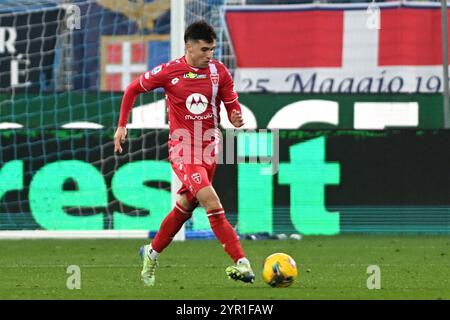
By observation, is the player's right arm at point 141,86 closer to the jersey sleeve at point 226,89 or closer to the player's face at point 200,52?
the player's face at point 200,52

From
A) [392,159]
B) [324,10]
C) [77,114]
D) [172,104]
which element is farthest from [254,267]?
[324,10]

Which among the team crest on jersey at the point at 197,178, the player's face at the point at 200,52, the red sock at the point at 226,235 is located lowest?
the red sock at the point at 226,235

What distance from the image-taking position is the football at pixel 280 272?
9367 mm

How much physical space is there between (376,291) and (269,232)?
690 centimetres

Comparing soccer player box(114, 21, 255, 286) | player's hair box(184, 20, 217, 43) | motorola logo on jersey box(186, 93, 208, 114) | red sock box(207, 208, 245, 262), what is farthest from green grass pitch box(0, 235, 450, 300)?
player's hair box(184, 20, 217, 43)

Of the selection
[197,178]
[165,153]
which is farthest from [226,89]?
[165,153]

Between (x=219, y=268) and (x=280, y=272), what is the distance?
223 cm

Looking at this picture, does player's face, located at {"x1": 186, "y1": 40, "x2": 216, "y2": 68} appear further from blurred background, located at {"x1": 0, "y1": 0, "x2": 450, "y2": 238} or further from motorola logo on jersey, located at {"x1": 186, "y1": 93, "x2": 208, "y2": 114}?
blurred background, located at {"x1": 0, "y1": 0, "x2": 450, "y2": 238}

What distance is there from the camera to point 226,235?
961 cm

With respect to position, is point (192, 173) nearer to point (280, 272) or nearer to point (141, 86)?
point (141, 86)

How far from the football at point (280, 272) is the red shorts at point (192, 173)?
0.85m

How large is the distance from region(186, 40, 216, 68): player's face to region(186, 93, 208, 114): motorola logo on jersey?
24 cm

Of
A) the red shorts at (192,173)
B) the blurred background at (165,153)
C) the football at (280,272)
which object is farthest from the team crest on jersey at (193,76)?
the blurred background at (165,153)
